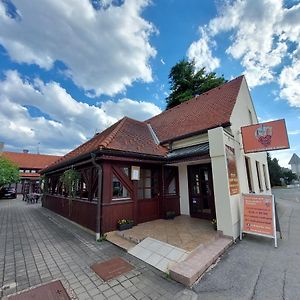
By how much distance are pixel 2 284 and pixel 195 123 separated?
818cm

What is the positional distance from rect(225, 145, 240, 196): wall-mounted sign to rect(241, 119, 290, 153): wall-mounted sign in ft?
3.28

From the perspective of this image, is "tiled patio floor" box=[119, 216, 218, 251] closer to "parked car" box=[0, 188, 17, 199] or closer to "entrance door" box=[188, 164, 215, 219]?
"entrance door" box=[188, 164, 215, 219]

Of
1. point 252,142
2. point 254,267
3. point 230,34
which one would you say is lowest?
point 254,267

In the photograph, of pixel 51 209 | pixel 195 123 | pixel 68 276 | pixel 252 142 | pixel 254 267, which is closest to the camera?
pixel 68 276

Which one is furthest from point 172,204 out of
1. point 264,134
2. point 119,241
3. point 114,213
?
point 264,134

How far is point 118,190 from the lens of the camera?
672 centimetres

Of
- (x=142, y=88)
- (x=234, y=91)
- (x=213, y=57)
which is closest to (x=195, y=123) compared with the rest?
(x=234, y=91)

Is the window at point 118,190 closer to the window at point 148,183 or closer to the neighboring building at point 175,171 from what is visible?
the neighboring building at point 175,171

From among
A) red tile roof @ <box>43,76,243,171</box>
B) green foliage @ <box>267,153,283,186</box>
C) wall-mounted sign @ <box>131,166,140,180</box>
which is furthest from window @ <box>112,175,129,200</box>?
green foliage @ <box>267,153,283,186</box>

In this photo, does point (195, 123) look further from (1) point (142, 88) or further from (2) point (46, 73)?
(2) point (46, 73)

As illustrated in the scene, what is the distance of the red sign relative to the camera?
5.05 m

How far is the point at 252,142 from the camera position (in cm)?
662

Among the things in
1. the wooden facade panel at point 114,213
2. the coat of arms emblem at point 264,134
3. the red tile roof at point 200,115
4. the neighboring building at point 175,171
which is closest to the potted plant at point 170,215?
the neighboring building at point 175,171

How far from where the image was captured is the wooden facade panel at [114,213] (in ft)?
19.0
